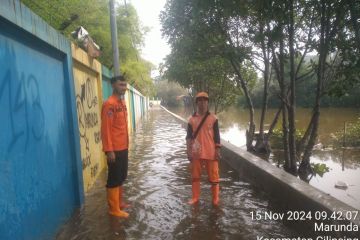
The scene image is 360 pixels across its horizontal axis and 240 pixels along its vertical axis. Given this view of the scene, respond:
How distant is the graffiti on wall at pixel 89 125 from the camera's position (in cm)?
634

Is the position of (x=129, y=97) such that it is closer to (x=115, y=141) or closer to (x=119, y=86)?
(x=119, y=86)

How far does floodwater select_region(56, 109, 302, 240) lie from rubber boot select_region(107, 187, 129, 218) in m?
0.12

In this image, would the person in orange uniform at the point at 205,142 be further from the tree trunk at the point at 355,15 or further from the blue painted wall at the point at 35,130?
the tree trunk at the point at 355,15

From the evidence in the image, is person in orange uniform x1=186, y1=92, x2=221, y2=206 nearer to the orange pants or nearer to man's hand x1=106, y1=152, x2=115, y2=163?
the orange pants

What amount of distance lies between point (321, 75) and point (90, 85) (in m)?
4.94

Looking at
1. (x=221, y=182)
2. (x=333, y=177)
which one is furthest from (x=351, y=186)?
(x=221, y=182)

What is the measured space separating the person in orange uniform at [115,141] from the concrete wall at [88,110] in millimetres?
1246

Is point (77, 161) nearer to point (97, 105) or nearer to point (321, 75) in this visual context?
point (97, 105)

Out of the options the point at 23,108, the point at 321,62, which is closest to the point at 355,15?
the point at 321,62

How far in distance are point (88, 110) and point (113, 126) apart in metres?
2.16

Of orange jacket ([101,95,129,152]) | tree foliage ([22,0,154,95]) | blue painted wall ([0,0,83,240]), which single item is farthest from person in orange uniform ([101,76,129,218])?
tree foliage ([22,0,154,95])

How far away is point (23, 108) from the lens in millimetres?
3664

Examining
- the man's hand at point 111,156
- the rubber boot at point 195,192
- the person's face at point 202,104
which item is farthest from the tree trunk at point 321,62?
the man's hand at point 111,156

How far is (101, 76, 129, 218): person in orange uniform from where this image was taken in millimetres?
4914
